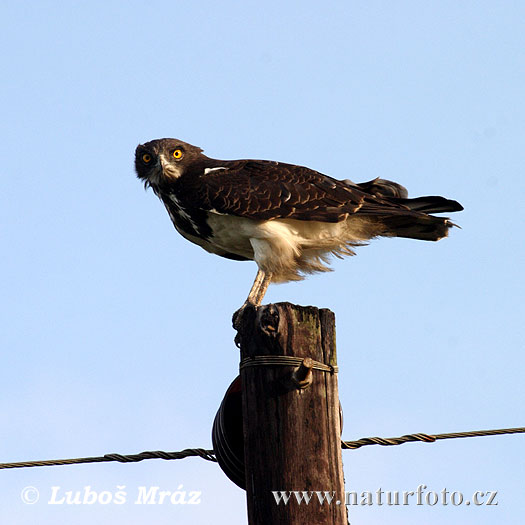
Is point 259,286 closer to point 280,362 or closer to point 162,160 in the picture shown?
point 162,160

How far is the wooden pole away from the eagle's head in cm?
380

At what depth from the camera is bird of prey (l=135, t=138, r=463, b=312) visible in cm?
724

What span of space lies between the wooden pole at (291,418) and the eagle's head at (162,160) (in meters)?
3.80

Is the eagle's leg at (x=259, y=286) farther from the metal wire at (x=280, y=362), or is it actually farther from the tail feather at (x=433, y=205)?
the metal wire at (x=280, y=362)

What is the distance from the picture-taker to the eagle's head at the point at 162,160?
7718 millimetres

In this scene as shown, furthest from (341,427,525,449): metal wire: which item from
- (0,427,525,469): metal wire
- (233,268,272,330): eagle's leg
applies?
(233,268,272,330): eagle's leg

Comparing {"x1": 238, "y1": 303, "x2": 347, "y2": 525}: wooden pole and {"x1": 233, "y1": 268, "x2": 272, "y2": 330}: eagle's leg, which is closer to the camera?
{"x1": 238, "y1": 303, "x2": 347, "y2": 525}: wooden pole

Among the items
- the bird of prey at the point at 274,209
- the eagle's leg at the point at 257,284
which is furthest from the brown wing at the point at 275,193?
the eagle's leg at the point at 257,284

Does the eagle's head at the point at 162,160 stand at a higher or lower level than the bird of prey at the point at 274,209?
higher

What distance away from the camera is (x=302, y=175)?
7906 mm

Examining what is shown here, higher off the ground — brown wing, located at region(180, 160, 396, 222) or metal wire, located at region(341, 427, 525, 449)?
brown wing, located at region(180, 160, 396, 222)

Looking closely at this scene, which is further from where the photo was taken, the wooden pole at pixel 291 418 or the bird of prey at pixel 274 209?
the bird of prey at pixel 274 209

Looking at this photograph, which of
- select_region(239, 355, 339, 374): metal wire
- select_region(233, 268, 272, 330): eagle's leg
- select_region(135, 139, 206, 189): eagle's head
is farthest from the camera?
select_region(135, 139, 206, 189): eagle's head

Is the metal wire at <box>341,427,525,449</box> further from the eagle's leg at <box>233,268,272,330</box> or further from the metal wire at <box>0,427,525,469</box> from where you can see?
the eagle's leg at <box>233,268,272,330</box>
